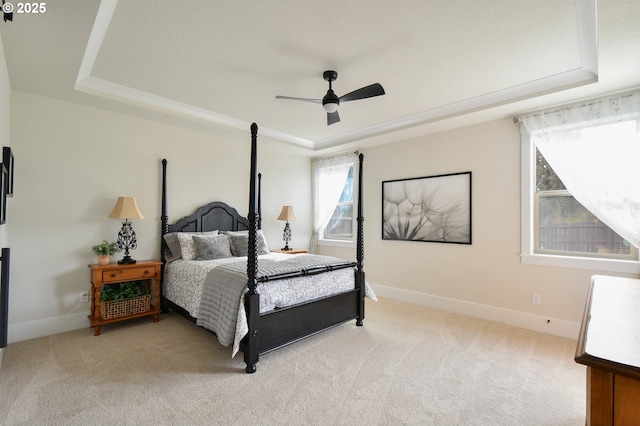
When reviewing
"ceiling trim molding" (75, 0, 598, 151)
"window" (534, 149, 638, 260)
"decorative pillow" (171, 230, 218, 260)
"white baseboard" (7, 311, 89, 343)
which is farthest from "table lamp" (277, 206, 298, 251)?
"window" (534, 149, 638, 260)

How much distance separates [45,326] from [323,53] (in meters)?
3.83

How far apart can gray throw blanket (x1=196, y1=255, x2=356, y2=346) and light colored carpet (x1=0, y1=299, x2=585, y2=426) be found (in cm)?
29

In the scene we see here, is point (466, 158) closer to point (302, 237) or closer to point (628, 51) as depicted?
point (628, 51)

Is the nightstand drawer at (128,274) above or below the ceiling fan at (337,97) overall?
below

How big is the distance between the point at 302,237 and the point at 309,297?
280 cm

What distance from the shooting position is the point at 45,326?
3.08 metres

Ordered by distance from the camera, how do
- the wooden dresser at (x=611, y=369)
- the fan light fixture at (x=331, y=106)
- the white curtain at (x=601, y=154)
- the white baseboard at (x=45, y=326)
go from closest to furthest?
the wooden dresser at (x=611, y=369) → the fan light fixture at (x=331, y=106) → the white curtain at (x=601, y=154) → the white baseboard at (x=45, y=326)

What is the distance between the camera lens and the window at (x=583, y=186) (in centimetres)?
281

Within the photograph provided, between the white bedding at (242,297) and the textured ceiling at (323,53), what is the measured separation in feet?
6.09

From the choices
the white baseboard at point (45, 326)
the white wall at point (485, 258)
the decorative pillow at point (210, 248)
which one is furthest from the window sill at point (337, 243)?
the white baseboard at point (45, 326)

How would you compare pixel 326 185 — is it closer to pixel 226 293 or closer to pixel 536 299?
pixel 226 293

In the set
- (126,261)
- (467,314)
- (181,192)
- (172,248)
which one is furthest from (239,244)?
(467,314)

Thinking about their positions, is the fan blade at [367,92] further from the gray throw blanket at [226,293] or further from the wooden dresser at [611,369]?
the wooden dresser at [611,369]

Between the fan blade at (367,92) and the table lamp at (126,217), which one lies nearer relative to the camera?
the fan blade at (367,92)
